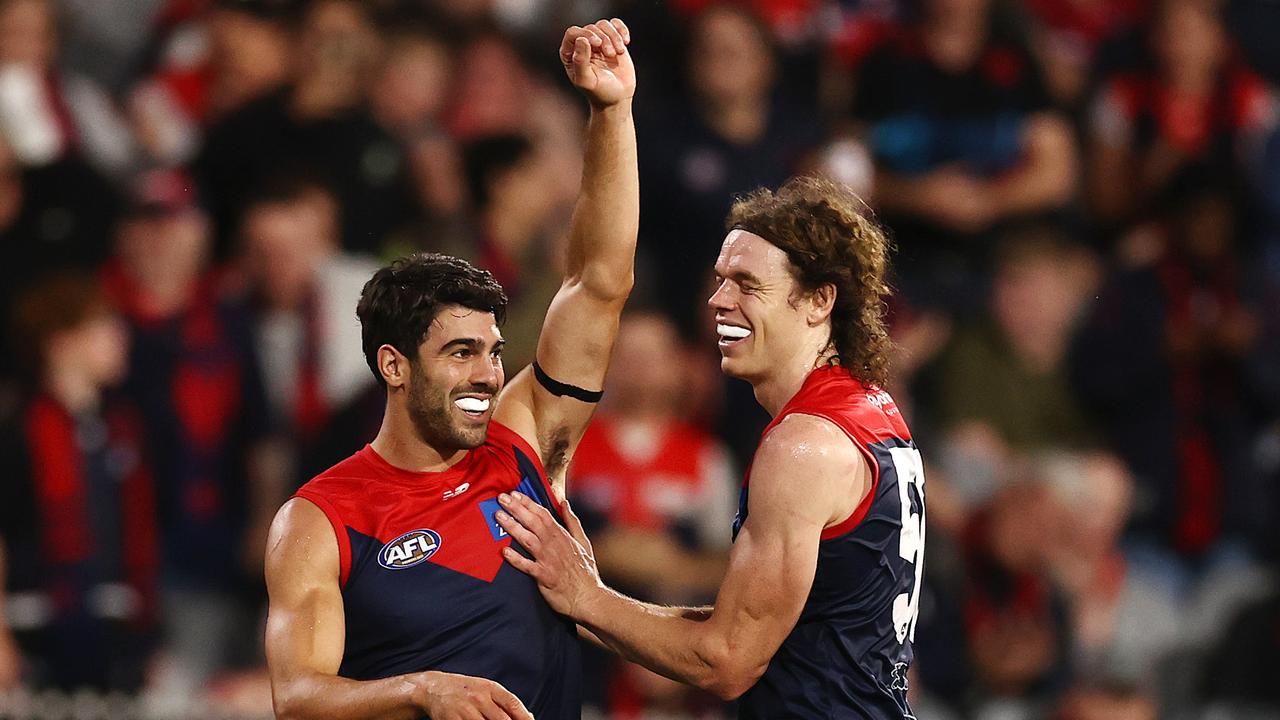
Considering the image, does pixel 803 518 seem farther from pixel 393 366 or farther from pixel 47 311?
pixel 47 311

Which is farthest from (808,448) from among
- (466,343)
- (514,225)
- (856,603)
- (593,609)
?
(514,225)

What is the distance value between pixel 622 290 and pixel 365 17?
4812 mm

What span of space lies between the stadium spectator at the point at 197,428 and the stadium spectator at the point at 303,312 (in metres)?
0.11

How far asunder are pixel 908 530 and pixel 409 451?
1382mm

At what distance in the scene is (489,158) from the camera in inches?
343

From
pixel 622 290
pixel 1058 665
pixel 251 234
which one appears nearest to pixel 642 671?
pixel 1058 665

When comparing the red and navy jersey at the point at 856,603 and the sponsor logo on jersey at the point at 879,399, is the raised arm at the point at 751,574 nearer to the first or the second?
the red and navy jersey at the point at 856,603

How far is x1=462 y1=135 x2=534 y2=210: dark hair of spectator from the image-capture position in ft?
28.5

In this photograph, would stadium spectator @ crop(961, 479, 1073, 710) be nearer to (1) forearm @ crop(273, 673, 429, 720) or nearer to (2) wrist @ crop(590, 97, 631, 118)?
(2) wrist @ crop(590, 97, 631, 118)

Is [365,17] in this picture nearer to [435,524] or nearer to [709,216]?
[709,216]

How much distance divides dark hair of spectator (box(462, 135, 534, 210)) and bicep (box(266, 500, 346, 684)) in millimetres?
4689

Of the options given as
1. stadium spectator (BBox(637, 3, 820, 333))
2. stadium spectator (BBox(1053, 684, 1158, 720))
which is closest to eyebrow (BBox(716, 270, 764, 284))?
stadium spectator (BBox(637, 3, 820, 333))

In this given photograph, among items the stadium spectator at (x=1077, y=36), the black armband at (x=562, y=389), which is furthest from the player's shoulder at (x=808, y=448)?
the stadium spectator at (x=1077, y=36)

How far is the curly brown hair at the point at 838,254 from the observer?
441 centimetres
